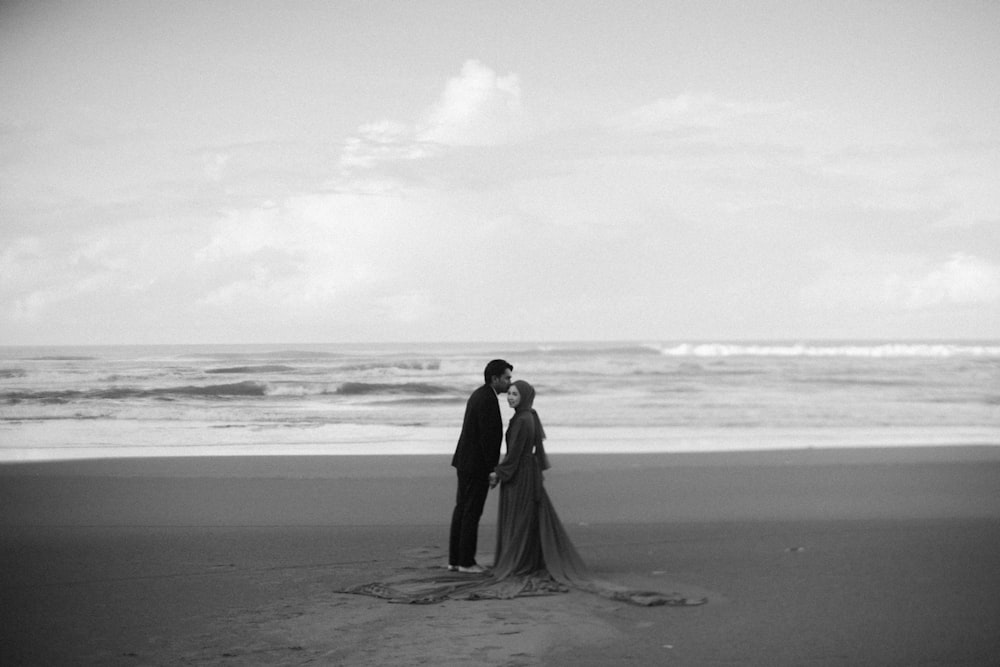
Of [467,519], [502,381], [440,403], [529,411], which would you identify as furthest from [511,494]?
[440,403]

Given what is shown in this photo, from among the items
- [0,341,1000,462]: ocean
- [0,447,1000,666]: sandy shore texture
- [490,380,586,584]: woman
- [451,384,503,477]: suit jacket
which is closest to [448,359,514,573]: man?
[451,384,503,477]: suit jacket

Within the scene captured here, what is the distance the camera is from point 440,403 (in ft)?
92.0

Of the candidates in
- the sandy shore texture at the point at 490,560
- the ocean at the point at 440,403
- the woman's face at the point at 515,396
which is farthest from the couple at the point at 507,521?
the ocean at the point at 440,403

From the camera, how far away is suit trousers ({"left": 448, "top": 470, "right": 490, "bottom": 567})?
7.41 meters

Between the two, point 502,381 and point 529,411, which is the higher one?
point 502,381

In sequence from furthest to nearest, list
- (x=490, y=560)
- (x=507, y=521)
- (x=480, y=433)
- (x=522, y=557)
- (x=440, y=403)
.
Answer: (x=440, y=403), (x=490, y=560), (x=480, y=433), (x=507, y=521), (x=522, y=557)

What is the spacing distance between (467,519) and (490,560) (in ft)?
2.37

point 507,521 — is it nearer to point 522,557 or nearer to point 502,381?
point 522,557

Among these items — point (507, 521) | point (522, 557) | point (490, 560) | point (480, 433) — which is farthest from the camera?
point (490, 560)

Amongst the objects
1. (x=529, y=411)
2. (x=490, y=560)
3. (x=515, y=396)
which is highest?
(x=515, y=396)

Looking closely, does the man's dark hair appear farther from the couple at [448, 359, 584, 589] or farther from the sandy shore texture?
the sandy shore texture

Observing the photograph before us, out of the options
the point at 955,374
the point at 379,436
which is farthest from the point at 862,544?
the point at 955,374

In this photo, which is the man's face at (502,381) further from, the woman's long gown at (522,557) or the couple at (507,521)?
the woman's long gown at (522,557)

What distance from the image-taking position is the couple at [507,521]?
22.6ft
